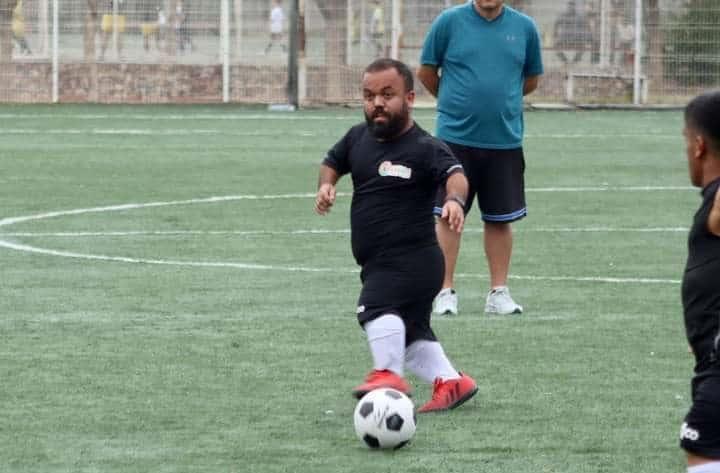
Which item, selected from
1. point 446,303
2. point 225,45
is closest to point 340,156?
point 446,303

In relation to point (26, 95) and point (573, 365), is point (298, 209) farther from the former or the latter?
point (26, 95)

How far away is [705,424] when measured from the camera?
5.35 meters

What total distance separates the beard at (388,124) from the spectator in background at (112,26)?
23586mm

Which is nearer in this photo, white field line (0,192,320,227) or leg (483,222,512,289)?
Answer: leg (483,222,512,289)

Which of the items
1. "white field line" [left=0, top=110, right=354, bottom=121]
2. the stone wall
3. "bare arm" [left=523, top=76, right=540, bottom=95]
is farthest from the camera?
the stone wall

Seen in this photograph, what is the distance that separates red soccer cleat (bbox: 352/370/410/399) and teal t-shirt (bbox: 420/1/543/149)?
10.6ft

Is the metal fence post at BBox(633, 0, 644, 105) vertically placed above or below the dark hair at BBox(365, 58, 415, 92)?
below

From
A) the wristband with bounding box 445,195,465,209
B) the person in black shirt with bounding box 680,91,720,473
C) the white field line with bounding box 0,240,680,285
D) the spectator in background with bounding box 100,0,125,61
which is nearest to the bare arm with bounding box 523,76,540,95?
the white field line with bounding box 0,240,680,285

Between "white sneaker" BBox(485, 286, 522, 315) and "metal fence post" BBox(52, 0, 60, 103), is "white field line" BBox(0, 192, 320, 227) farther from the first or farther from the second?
"metal fence post" BBox(52, 0, 60, 103)

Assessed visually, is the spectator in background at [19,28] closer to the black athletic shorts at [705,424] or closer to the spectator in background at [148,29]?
the spectator in background at [148,29]

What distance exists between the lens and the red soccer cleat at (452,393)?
24.7 ft

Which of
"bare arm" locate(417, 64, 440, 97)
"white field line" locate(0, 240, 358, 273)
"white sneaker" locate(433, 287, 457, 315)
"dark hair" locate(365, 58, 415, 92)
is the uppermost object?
"dark hair" locate(365, 58, 415, 92)

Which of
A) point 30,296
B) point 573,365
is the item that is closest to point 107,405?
point 573,365

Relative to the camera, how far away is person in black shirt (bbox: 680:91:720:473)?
5359mm
